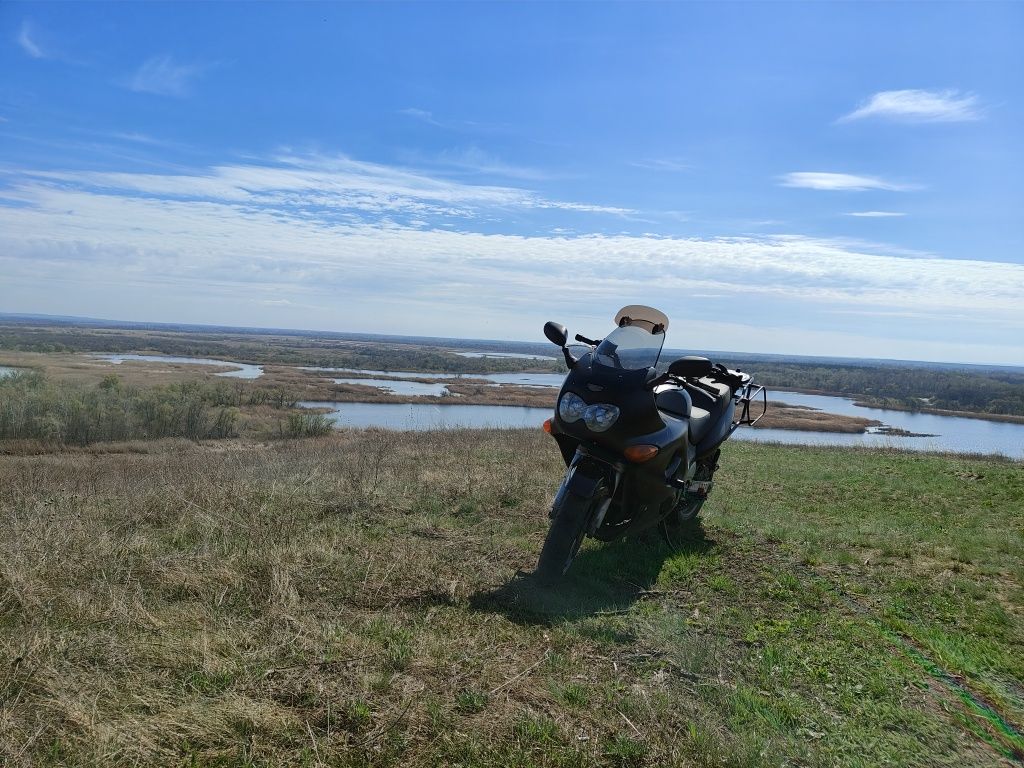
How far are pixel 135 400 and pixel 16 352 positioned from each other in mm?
45809

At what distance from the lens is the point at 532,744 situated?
8.36ft

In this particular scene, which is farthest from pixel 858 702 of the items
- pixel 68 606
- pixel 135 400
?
pixel 135 400

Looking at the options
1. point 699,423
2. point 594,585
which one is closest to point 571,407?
point 594,585

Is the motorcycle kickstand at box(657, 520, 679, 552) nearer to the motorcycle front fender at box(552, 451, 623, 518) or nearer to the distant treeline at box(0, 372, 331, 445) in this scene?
the motorcycle front fender at box(552, 451, 623, 518)

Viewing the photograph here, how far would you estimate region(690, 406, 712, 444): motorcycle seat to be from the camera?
570cm

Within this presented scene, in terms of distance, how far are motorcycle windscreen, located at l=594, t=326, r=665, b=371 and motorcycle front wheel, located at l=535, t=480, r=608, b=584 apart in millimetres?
893

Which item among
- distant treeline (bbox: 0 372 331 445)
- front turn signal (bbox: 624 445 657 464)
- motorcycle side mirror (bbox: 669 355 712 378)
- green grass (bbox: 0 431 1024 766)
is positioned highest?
motorcycle side mirror (bbox: 669 355 712 378)

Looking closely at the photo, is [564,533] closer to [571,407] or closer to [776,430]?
[571,407]

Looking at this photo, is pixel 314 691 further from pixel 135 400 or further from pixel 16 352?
pixel 16 352

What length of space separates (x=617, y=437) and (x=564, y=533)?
74cm

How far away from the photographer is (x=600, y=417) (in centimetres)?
451

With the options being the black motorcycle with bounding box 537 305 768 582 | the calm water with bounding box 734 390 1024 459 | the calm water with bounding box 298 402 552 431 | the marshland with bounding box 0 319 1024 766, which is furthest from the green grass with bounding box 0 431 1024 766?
the calm water with bounding box 298 402 552 431

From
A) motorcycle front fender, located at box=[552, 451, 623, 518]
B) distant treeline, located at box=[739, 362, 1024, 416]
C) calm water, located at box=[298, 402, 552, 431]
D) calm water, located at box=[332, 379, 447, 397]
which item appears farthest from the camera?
calm water, located at box=[332, 379, 447, 397]

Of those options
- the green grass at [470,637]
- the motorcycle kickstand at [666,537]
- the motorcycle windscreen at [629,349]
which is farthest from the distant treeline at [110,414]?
the motorcycle windscreen at [629,349]
